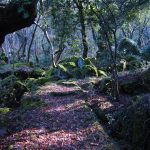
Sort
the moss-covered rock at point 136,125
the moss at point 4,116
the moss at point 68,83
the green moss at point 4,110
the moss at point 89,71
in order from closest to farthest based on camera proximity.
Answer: the moss-covered rock at point 136,125 → the moss at point 4,116 → the green moss at point 4,110 → the moss at point 68,83 → the moss at point 89,71

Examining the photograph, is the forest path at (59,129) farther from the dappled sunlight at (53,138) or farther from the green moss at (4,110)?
the green moss at (4,110)

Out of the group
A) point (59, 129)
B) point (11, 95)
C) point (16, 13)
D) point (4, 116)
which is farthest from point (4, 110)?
point (16, 13)

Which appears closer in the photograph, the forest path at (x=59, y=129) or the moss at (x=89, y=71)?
the forest path at (x=59, y=129)

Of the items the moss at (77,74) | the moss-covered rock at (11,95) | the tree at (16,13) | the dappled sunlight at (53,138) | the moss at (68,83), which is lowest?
the dappled sunlight at (53,138)

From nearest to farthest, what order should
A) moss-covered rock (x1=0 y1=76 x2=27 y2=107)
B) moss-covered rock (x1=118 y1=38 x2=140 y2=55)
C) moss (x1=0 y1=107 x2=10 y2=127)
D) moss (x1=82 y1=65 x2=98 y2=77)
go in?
moss (x1=0 y1=107 x2=10 y2=127)
moss-covered rock (x1=0 y1=76 x2=27 y2=107)
moss (x1=82 y1=65 x2=98 y2=77)
moss-covered rock (x1=118 y1=38 x2=140 y2=55)

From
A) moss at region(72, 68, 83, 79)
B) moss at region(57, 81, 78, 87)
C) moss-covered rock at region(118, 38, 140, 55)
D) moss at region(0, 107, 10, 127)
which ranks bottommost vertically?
moss at region(0, 107, 10, 127)

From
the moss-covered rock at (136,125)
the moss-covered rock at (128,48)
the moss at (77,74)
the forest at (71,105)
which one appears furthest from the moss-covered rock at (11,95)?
the moss-covered rock at (128,48)

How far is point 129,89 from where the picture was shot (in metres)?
15.3

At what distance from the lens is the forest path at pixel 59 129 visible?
29.5 feet

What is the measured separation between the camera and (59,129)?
10336mm

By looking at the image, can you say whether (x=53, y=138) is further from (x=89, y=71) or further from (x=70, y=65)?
(x=70, y=65)

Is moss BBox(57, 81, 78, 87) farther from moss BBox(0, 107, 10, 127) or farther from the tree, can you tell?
the tree

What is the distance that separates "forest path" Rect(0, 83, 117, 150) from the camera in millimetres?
8984

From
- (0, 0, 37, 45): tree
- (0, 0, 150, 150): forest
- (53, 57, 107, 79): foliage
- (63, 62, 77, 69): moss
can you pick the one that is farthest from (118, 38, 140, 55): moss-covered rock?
(0, 0, 37, 45): tree
